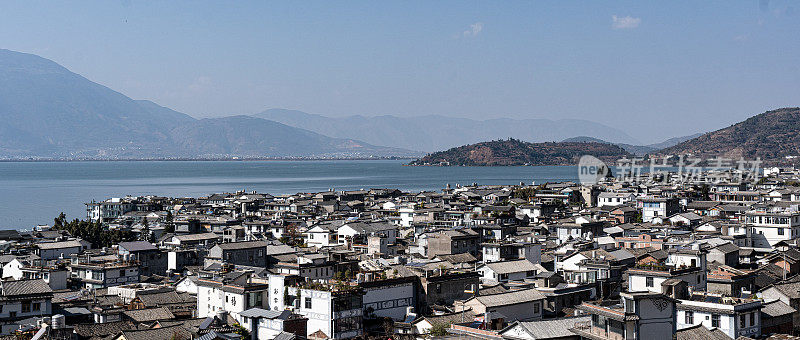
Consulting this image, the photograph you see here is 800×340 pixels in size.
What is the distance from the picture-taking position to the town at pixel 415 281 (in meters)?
20.3

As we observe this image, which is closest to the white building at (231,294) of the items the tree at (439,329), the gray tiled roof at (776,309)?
the tree at (439,329)

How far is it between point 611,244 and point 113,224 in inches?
1453

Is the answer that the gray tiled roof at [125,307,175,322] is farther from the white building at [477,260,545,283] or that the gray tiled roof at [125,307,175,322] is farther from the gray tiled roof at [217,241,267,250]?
the white building at [477,260,545,283]

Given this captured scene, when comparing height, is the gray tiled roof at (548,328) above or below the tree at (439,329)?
above

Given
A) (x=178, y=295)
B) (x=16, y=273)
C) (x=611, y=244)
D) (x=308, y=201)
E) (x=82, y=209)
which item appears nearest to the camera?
(x=178, y=295)

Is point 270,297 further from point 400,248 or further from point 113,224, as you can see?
point 113,224

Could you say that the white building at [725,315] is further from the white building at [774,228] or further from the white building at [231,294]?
the white building at [774,228]

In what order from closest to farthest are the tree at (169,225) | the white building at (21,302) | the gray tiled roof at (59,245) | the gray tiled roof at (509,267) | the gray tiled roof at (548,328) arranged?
the gray tiled roof at (548,328), the white building at (21,302), the gray tiled roof at (509,267), the gray tiled roof at (59,245), the tree at (169,225)

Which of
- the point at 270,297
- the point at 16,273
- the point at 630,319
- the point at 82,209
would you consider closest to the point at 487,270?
the point at 270,297

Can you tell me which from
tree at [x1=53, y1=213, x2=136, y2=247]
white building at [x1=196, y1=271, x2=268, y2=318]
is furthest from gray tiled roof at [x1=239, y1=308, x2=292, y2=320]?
tree at [x1=53, y1=213, x2=136, y2=247]

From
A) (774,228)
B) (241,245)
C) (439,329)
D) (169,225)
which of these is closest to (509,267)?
(439,329)

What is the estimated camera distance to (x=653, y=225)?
4772cm

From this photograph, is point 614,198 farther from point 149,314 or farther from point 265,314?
point 265,314

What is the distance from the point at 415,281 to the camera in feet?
86.5
